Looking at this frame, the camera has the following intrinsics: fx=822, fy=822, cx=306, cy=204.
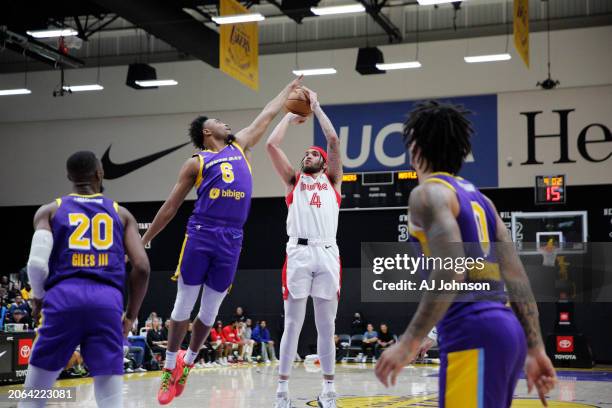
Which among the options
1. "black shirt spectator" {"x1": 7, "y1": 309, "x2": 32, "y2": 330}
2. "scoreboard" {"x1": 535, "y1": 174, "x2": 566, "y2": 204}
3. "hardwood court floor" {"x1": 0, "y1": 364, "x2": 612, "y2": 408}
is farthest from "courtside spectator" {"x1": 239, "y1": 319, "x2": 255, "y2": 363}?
"scoreboard" {"x1": 535, "y1": 174, "x2": 566, "y2": 204}

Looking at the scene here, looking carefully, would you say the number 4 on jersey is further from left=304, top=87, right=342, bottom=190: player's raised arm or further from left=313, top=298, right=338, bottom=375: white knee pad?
left=313, top=298, right=338, bottom=375: white knee pad

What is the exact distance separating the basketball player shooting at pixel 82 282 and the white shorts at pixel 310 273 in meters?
2.48

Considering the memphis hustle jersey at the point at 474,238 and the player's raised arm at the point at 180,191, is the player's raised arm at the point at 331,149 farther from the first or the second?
the memphis hustle jersey at the point at 474,238

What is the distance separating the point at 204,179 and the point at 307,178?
109cm

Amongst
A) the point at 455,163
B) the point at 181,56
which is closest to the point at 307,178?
the point at 455,163

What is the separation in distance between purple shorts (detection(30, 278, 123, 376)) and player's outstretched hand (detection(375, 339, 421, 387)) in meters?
1.76

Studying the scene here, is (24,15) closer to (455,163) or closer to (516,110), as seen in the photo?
(516,110)

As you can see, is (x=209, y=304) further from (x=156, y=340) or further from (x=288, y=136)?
(x=288, y=136)

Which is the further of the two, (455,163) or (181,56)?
(181,56)

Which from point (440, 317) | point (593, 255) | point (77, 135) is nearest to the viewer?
point (440, 317)

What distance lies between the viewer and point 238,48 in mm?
14875

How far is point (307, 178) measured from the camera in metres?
7.27

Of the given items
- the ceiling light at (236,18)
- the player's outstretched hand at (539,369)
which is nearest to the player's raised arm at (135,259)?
the player's outstretched hand at (539,369)

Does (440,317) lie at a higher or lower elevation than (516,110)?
lower
